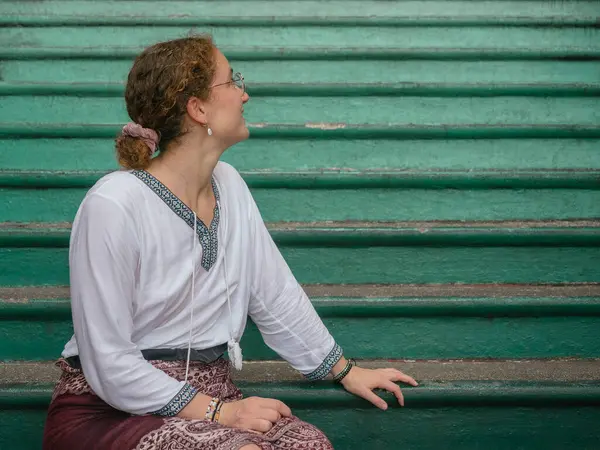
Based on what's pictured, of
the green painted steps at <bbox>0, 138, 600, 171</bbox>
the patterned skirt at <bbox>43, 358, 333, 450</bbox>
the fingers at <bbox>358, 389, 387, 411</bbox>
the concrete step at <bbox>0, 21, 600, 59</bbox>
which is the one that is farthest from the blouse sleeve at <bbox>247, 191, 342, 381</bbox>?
the concrete step at <bbox>0, 21, 600, 59</bbox>

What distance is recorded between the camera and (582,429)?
7.17ft

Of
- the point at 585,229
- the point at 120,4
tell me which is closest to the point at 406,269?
the point at 585,229

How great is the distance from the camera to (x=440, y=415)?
7.13 feet

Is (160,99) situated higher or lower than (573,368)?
higher

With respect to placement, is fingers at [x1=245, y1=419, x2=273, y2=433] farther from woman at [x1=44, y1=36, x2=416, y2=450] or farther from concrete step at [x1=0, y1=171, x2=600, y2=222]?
concrete step at [x1=0, y1=171, x2=600, y2=222]

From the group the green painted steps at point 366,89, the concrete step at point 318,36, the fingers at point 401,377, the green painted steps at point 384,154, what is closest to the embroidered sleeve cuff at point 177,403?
the fingers at point 401,377

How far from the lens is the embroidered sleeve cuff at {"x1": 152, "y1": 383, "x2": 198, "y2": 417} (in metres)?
1.64

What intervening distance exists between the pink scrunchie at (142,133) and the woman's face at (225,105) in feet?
0.43

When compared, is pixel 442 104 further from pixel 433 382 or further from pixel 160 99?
pixel 160 99

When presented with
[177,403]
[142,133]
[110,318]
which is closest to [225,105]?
[142,133]

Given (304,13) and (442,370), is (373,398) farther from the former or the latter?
(304,13)

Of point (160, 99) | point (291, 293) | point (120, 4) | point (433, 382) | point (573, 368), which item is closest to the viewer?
point (160, 99)

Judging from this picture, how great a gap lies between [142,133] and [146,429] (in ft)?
1.97

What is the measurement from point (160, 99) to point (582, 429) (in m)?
1.38
